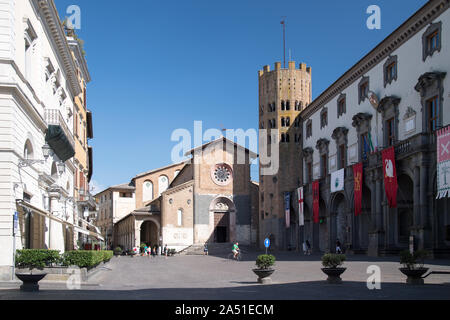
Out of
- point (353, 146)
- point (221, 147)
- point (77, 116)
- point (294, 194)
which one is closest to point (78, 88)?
point (77, 116)

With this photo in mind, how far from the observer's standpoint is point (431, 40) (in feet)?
102

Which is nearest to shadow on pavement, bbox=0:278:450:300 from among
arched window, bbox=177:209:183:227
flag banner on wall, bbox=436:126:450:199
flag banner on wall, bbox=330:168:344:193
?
flag banner on wall, bbox=436:126:450:199

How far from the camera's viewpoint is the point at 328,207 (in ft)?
144

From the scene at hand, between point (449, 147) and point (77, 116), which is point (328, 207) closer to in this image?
point (449, 147)

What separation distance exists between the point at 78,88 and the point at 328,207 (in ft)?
71.2

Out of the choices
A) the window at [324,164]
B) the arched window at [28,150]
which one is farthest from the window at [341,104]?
the arched window at [28,150]

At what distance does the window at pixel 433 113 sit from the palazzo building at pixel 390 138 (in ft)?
0.19

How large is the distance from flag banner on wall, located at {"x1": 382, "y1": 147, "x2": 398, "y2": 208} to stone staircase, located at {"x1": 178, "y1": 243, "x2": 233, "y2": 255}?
2764 centimetres

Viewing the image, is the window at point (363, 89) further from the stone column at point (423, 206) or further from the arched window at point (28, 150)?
the arched window at point (28, 150)

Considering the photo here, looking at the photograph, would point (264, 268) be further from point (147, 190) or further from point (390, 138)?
point (147, 190)

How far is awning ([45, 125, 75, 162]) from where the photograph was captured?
973 inches
